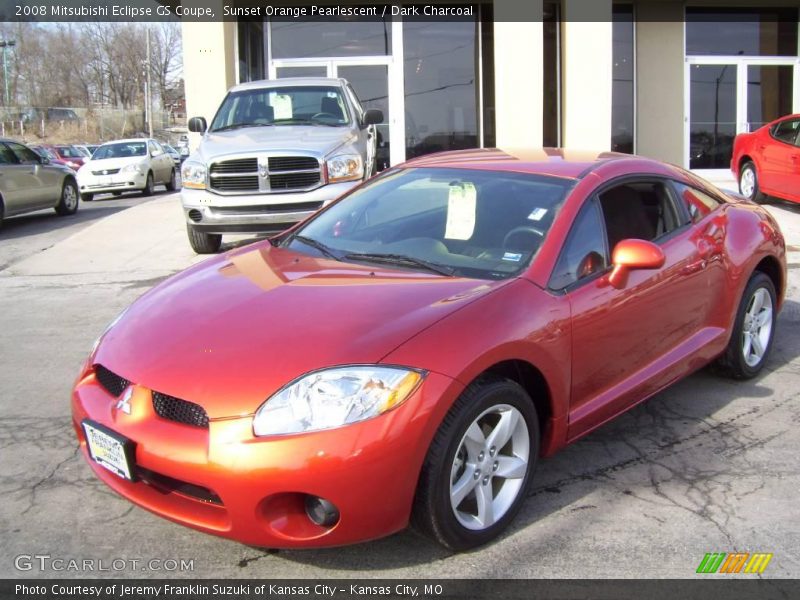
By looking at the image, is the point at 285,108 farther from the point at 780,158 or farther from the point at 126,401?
the point at 780,158

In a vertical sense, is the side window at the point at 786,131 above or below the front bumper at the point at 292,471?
above

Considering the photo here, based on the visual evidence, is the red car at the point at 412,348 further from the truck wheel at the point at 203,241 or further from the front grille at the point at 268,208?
the truck wheel at the point at 203,241

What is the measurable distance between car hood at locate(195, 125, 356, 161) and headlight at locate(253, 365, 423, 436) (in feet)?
19.9

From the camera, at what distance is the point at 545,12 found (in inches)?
646

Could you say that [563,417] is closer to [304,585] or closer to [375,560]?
[375,560]

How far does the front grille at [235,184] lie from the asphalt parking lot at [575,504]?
3.31 metres

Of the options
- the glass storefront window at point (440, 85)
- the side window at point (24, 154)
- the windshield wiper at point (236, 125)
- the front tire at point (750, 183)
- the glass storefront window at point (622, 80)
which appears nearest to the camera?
the windshield wiper at point (236, 125)

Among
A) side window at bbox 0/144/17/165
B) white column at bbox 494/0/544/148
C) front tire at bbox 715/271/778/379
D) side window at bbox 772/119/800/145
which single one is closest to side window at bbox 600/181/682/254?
front tire at bbox 715/271/778/379

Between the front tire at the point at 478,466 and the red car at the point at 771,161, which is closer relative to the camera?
the front tire at the point at 478,466

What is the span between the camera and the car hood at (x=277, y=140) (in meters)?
8.59

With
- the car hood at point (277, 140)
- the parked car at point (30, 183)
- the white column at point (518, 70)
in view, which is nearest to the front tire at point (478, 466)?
the car hood at point (277, 140)

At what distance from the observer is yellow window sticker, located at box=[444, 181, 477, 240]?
3.88 metres

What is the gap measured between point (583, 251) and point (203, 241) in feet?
21.7

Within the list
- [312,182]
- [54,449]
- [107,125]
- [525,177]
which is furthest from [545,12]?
[107,125]
